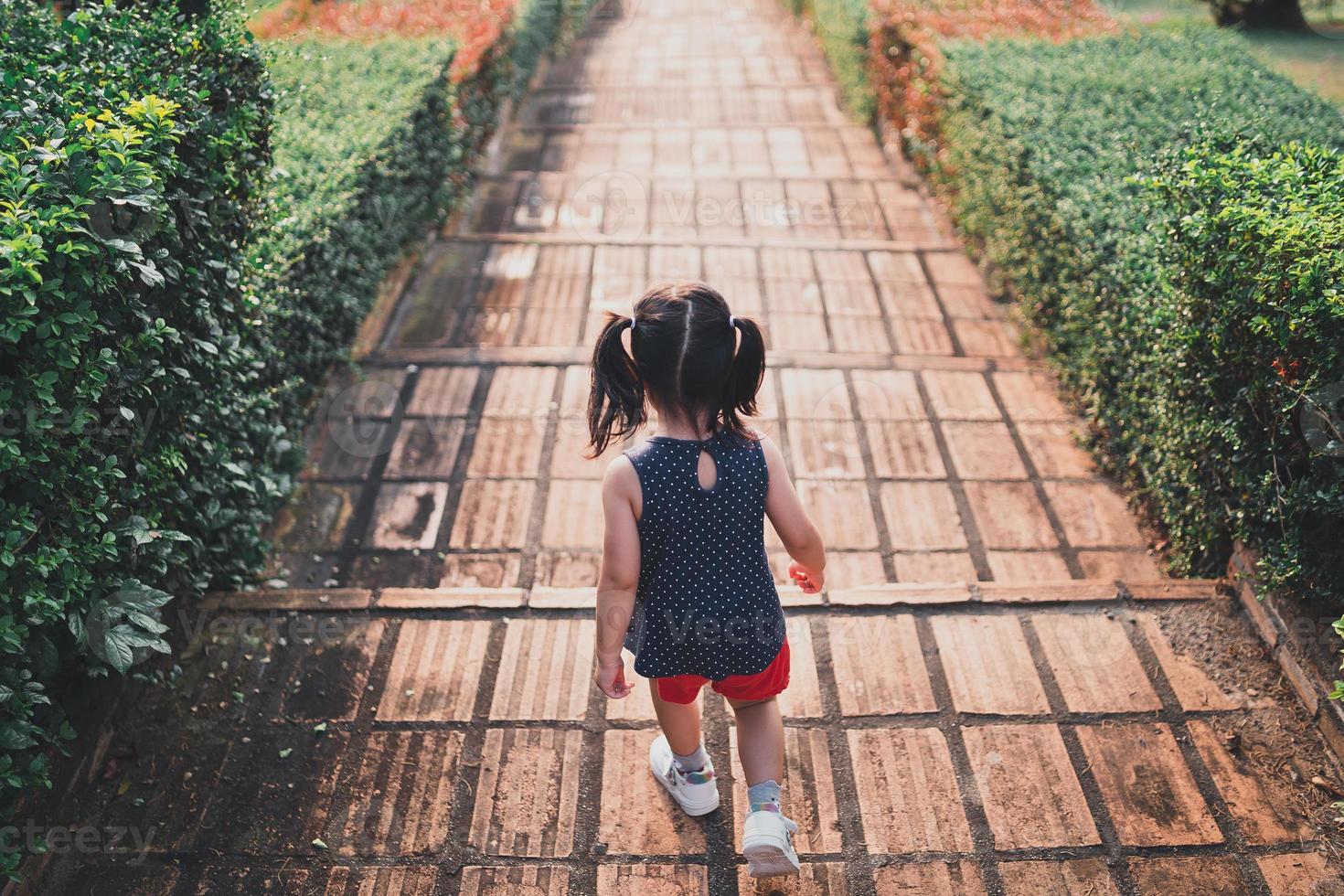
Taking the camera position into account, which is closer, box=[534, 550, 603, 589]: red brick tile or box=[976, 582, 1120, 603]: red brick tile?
box=[976, 582, 1120, 603]: red brick tile

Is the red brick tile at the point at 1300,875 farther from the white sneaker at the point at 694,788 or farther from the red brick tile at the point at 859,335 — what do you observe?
the red brick tile at the point at 859,335

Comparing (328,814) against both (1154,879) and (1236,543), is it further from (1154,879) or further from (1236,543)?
(1236,543)

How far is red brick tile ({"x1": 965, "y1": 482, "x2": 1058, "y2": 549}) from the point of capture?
391 centimetres

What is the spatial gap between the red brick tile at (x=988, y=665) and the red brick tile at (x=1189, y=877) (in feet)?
1.88

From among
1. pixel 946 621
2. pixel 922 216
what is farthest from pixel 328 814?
pixel 922 216

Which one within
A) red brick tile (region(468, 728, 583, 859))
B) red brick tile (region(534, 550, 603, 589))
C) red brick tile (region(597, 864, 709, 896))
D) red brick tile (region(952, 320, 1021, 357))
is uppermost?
red brick tile (region(597, 864, 709, 896))

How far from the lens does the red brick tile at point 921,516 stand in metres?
3.89

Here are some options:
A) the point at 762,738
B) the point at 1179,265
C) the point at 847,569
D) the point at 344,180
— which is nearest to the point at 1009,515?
the point at 847,569

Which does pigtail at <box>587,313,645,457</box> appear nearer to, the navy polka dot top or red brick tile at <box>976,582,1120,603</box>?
the navy polka dot top

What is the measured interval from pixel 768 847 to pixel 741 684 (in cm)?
40

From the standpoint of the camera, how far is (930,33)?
7.60 metres

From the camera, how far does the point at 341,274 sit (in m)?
4.84

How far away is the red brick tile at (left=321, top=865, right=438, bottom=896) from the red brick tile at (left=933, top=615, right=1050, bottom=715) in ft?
5.75

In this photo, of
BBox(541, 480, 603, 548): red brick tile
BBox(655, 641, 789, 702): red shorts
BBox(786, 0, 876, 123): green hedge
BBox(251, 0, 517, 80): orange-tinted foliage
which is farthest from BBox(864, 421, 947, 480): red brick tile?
BBox(786, 0, 876, 123): green hedge
